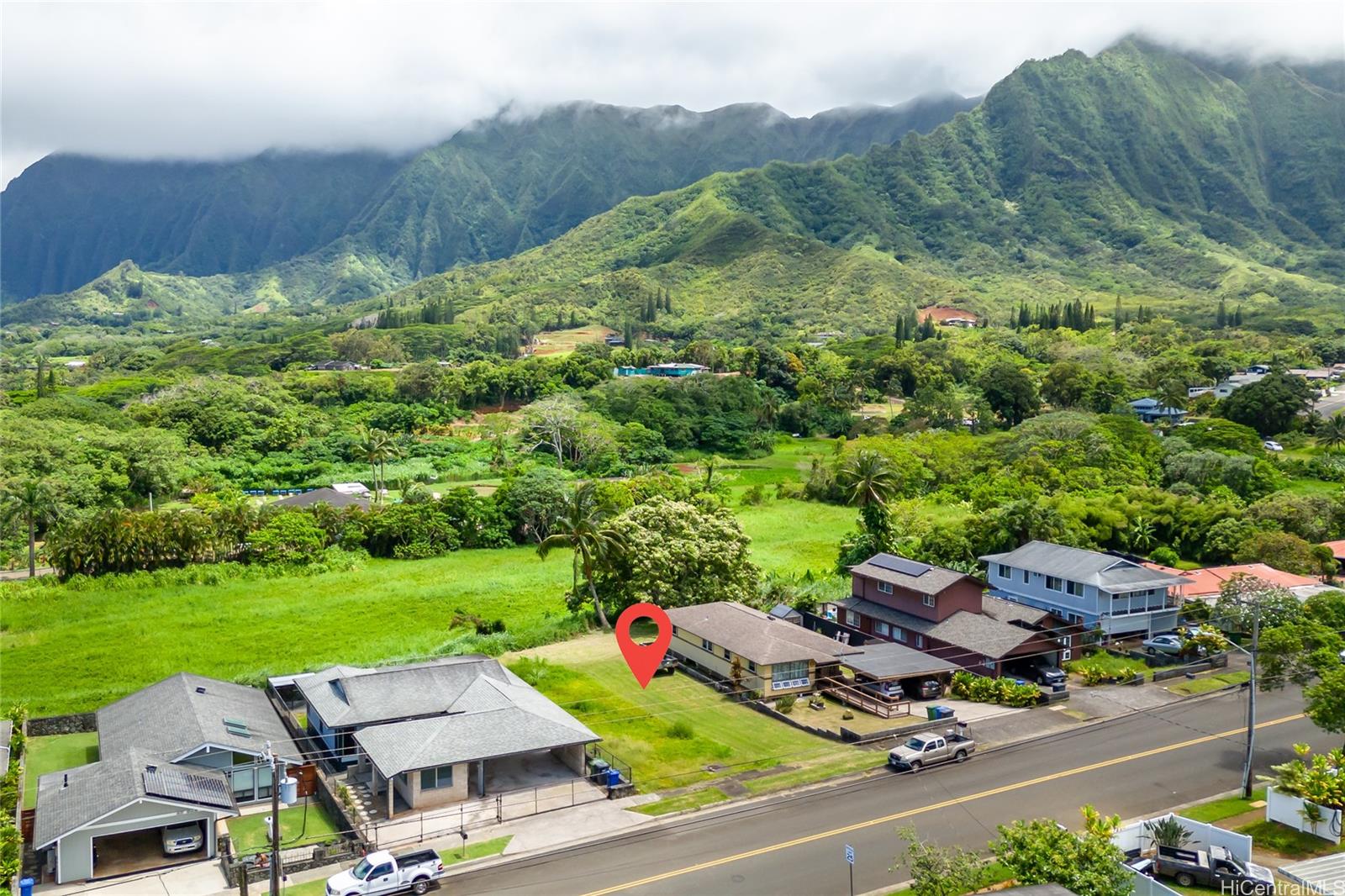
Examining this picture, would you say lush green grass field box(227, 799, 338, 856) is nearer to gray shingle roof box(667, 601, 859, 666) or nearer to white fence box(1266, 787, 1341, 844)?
gray shingle roof box(667, 601, 859, 666)

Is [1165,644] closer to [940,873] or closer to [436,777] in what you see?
[940,873]

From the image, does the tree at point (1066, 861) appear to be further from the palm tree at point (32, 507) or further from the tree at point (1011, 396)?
Result: the tree at point (1011, 396)

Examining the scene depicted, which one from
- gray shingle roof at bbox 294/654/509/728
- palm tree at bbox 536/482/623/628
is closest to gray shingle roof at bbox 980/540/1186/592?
palm tree at bbox 536/482/623/628

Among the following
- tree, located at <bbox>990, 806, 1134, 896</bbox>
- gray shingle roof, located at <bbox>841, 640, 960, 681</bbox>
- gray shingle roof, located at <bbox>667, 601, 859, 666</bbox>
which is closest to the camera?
tree, located at <bbox>990, 806, 1134, 896</bbox>

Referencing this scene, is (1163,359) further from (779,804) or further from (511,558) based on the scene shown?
(779,804)

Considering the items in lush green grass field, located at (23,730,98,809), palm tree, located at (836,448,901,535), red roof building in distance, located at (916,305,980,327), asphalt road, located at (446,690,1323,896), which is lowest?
lush green grass field, located at (23,730,98,809)

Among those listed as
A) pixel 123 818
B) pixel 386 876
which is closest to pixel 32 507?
pixel 123 818
